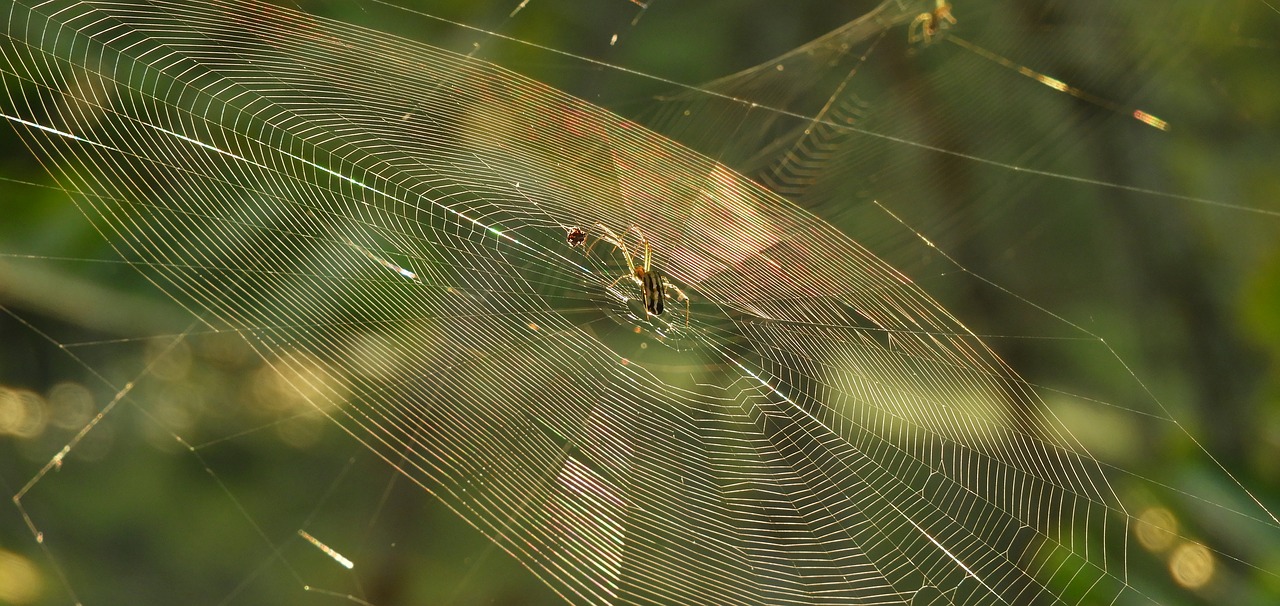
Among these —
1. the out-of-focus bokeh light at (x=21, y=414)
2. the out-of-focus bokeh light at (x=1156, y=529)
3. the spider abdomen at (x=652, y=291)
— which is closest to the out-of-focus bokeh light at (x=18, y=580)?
the out-of-focus bokeh light at (x=21, y=414)

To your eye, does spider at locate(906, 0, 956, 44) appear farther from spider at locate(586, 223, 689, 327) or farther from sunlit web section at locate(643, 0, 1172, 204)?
spider at locate(586, 223, 689, 327)

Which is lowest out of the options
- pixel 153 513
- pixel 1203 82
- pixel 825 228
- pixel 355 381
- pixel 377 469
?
pixel 153 513

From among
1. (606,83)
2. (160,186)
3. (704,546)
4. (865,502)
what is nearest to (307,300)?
(160,186)

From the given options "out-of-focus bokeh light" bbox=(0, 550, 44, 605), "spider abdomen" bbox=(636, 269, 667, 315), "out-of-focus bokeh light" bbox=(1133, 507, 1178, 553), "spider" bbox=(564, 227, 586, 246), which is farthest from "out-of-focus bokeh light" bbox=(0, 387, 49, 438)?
"out-of-focus bokeh light" bbox=(1133, 507, 1178, 553)

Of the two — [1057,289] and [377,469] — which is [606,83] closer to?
[377,469]

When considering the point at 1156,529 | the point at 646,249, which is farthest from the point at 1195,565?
the point at 646,249
